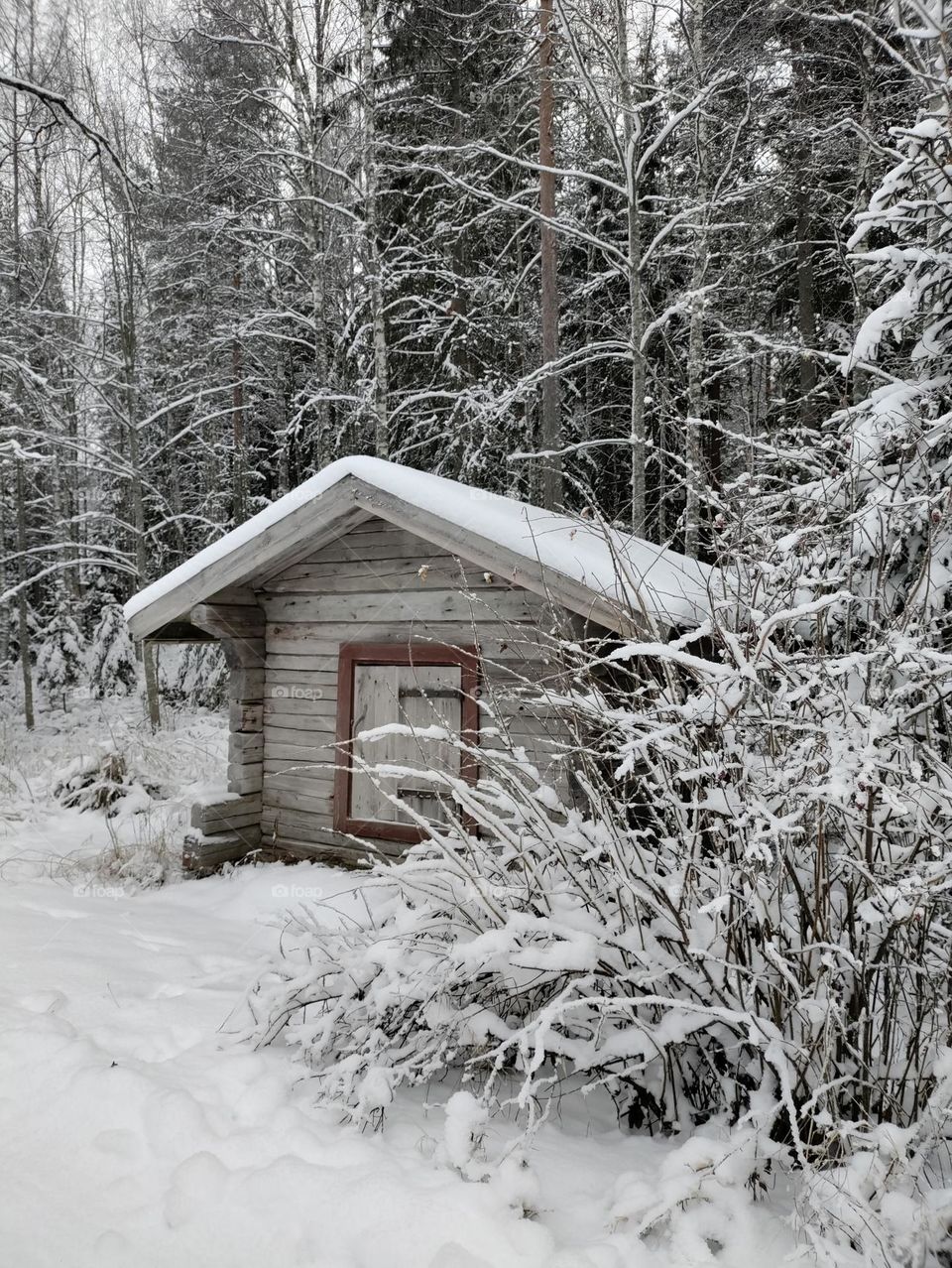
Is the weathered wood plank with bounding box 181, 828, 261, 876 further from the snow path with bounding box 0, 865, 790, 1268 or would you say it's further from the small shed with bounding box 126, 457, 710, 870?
the snow path with bounding box 0, 865, 790, 1268

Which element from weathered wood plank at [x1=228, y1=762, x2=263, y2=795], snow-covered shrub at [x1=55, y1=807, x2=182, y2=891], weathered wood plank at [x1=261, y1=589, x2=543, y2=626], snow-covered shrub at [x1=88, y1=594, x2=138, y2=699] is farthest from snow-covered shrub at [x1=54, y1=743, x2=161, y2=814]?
snow-covered shrub at [x1=88, y1=594, x2=138, y2=699]

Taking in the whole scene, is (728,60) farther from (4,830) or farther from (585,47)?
(4,830)

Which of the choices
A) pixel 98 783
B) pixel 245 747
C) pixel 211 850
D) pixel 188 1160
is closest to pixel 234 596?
pixel 245 747

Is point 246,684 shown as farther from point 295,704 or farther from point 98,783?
point 98,783

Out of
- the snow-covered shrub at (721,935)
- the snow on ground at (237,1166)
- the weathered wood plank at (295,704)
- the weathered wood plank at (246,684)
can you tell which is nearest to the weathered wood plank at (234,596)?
the weathered wood plank at (246,684)

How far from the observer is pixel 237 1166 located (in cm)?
257

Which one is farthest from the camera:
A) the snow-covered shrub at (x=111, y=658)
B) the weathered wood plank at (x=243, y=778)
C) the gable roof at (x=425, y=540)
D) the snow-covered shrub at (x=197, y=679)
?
the snow-covered shrub at (x=111, y=658)

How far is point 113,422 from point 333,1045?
18740mm

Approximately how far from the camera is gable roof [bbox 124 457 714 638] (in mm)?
4676

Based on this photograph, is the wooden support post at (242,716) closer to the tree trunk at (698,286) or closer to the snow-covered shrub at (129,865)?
the snow-covered shrub at (129,865)

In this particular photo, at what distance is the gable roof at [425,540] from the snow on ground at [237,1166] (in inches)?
97.0

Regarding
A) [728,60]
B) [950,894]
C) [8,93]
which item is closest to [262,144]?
[8,93]

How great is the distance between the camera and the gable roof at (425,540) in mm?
4676

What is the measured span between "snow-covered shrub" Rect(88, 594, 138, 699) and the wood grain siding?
9906 mm
